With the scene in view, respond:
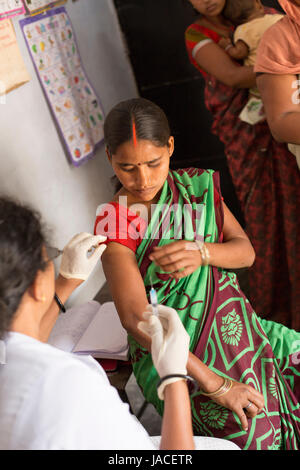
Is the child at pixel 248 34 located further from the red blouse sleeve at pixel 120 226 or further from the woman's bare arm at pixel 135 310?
the woman's bare arm at pixel 135 310

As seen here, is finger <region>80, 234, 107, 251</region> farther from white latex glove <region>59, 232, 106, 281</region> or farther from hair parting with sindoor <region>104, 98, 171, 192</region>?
hair parting with sindoor <region>104, 98, 171, 192</region>

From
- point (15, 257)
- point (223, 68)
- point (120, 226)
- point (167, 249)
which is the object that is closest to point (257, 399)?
point (167, 249)

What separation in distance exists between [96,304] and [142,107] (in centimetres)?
96

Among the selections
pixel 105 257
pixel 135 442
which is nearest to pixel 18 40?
pixel 105 257

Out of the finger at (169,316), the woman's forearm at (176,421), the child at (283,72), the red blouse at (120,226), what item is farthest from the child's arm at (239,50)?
the woman's forearm at (176,421)

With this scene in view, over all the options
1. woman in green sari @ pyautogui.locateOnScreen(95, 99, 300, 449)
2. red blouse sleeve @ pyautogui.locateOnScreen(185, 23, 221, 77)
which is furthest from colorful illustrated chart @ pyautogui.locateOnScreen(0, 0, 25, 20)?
red blouse sleeve @ pyautogui.locateOnScreen(185, 23, 221, 77)

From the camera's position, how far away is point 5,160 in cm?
175

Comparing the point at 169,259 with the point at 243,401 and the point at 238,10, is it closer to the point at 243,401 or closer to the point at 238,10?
the point at 243,401

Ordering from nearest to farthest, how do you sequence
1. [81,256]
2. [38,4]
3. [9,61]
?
[81,256], [9,61], [38,4]

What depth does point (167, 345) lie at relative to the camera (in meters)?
1.05

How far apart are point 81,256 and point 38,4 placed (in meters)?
1.26

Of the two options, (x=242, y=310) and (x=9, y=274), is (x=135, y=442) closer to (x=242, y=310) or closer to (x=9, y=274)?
(x=9, y=274)

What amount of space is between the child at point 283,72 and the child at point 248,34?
347 millimetres

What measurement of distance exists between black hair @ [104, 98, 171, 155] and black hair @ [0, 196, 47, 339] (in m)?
0.48
